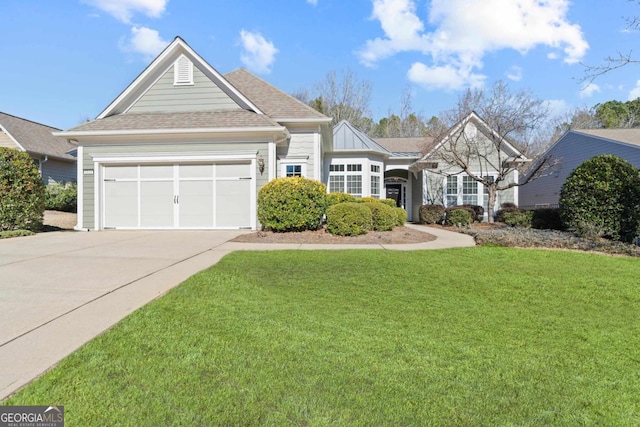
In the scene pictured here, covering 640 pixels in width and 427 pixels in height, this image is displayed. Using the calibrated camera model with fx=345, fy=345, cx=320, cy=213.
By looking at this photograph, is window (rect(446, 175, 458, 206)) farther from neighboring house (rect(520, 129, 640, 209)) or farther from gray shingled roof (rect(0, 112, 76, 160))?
gray shingled roof (rect(0, 112, 76, 160))

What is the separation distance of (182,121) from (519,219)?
44.2ft

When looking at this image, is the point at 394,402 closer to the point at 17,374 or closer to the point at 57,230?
the point at 17,374

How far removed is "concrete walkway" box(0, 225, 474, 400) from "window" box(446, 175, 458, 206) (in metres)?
10.1

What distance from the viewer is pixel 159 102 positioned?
13.2 metres

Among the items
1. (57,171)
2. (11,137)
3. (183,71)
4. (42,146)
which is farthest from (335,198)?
(11,137)

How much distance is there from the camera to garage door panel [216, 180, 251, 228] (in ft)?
39.3

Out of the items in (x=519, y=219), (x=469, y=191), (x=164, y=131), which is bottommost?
(x=519, y=219)

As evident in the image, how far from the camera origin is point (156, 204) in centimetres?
1218

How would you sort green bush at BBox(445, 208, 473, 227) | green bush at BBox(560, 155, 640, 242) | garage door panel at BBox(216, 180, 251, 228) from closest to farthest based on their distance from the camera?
1. green bush at BBox(560, 155, 640, 242)
2. garage door panel at BBox(216, 180, 251, 228)
3. green bush at BBox(445, 208, 473, 227)

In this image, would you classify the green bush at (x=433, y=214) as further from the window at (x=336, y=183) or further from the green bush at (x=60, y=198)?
the green bush at (x=60, y=198)

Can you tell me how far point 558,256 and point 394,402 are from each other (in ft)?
24.2

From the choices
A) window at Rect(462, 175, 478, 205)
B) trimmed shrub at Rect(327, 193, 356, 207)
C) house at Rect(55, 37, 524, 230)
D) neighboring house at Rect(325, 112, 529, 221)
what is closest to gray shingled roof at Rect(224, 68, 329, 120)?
house at Rect(55, 37, 524, 230)

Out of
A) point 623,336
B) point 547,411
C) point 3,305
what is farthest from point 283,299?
point 623,336

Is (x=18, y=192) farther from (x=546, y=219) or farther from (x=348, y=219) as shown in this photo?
(x=546, y=219)
